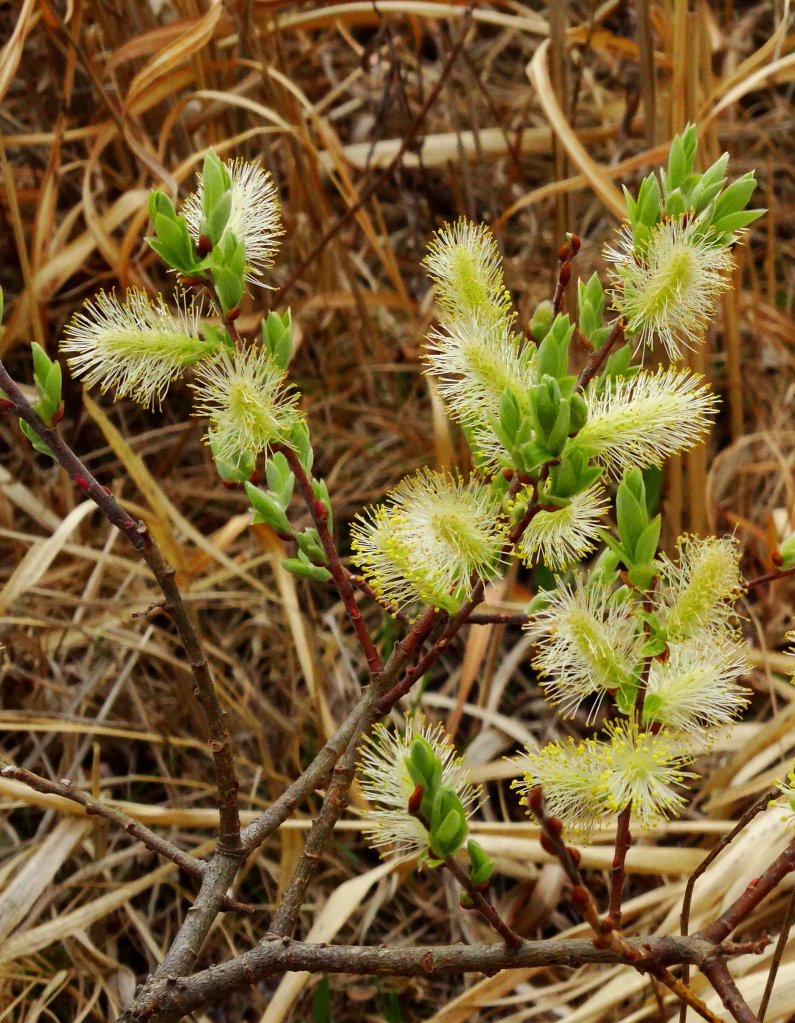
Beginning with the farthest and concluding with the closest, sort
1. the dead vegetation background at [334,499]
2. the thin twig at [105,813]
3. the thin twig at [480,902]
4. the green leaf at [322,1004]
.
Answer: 1. the dead vegetation background at [334,499]
2. the green leaf at [322,1004]
3. the thin twig at [105,813]
4. the thin twig at [480,902]

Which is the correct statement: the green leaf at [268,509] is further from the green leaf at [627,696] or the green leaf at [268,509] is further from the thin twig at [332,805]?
the green leaf at [627,696]

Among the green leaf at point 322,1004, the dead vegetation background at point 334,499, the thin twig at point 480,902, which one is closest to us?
the thin twig at point 480,902

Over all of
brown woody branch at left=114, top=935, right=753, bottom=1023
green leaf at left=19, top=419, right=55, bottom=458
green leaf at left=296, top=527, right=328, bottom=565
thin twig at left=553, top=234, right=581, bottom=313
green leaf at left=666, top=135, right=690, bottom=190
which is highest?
green leaf at left=666, top=135, right=690, bottom=190

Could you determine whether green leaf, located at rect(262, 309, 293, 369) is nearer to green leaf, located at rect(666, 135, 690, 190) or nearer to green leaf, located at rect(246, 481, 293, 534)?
green leaf, located at rect(246, 481, 293, 534)

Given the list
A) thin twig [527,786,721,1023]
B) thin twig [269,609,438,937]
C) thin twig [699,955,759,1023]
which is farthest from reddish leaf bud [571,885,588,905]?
thin twig [269,609,438,937]

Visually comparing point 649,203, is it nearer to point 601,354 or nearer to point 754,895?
point 601,354

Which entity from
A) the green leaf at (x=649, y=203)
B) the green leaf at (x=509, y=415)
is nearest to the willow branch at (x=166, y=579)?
the green leaf at (x=509, y=415)

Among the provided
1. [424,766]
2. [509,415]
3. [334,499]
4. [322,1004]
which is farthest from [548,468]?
[334,499]

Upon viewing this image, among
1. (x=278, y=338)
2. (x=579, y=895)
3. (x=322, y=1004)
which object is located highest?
(x=278, y=338)

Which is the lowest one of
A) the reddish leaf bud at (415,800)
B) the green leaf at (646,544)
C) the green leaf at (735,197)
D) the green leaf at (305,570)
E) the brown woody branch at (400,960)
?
the brown woody branch at (400,960)
